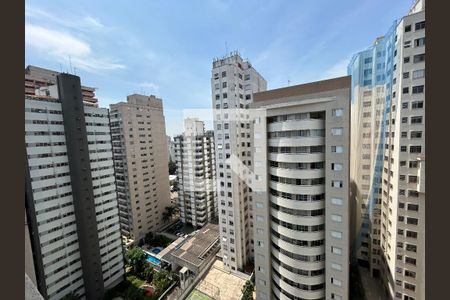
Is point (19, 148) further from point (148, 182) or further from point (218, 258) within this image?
point (148, 182)

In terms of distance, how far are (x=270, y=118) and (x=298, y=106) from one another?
1.50 metres

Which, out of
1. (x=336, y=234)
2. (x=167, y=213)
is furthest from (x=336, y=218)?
(x=167, y=213)

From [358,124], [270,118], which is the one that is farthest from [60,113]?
[358,124]

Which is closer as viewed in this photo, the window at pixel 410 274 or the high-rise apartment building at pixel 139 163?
the window at pixel 410 274

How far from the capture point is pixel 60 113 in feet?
41.9

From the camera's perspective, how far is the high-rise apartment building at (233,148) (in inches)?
548

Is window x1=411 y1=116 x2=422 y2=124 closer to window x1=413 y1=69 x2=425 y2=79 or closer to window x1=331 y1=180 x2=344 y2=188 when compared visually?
window x1=413 y1=69 x2=425 y2=79

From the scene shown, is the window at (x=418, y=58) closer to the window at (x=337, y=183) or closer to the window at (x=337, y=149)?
the window at (x=337, y=149)

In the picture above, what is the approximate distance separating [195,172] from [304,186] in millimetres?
16161

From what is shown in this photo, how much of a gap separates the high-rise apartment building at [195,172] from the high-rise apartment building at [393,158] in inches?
605

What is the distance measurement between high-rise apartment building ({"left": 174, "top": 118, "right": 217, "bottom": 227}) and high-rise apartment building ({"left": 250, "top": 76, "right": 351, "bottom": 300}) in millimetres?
13719

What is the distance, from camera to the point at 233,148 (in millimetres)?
13766

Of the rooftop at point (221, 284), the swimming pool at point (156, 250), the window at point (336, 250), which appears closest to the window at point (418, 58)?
the window at point (336, 250)

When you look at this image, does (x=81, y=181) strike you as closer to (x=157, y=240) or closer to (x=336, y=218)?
(x=157, y=240)
